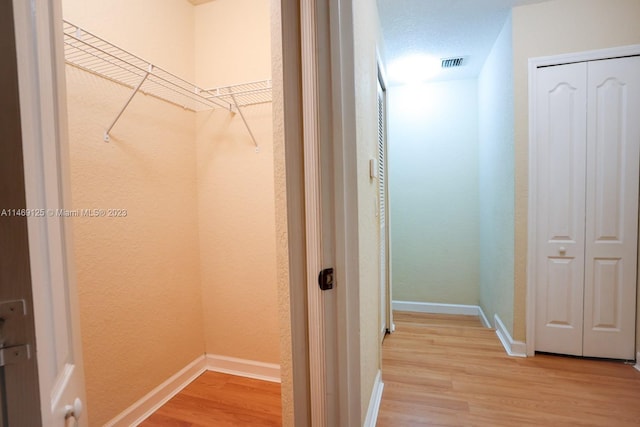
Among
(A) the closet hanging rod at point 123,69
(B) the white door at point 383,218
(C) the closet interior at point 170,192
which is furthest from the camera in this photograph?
(B) the white door at point 383,218

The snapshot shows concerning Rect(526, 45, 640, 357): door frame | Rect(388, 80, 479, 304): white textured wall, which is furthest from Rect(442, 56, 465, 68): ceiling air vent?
Rect(526, 45, 640, 357): door frame

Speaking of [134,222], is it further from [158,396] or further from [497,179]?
[497,179]

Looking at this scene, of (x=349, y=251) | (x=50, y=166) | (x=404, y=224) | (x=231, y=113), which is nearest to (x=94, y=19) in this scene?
(x=231, y=113)

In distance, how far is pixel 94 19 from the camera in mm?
1515

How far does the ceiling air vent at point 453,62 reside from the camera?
9.52 feet

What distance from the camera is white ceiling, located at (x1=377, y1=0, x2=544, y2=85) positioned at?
2148mm

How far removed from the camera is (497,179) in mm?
2648

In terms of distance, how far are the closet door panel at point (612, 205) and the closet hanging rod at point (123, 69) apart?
2.68 metres

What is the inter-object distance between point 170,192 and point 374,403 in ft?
6.02

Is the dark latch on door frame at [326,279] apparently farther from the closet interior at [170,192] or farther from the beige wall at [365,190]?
the closet interior at [170,192]

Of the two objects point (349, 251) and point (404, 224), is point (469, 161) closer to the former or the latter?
point (404, 224)

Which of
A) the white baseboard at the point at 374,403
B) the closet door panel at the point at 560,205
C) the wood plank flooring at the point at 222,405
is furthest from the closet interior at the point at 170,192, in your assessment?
the closet door panel at the point at 560,205

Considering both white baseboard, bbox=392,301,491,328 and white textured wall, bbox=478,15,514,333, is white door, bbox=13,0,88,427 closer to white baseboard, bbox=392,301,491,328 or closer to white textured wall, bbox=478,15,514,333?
white textured wall, bbox=478,15,514,333

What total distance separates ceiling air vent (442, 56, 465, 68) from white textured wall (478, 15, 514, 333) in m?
0.25
